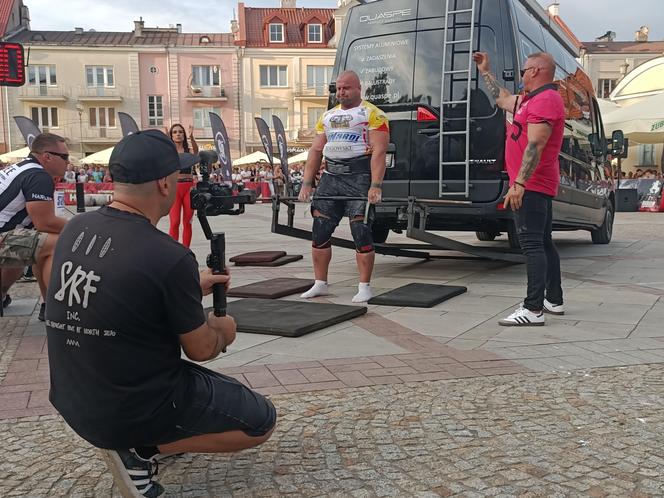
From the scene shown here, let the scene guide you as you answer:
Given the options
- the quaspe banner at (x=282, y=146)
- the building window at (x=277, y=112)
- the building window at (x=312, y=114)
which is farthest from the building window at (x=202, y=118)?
the quaspe banner at (x=282, y=146)

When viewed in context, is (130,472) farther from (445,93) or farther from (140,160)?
(445,93)

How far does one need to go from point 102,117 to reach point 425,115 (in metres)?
47.2

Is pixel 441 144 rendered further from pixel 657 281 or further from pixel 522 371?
pixel 522 371

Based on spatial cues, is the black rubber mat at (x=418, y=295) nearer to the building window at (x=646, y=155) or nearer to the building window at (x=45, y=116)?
the building window at (x=646, y=155)

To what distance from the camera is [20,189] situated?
4906 millimetres

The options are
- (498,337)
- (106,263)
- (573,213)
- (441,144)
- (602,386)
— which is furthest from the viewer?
(573,213)

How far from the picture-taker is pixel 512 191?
4809 millimetres

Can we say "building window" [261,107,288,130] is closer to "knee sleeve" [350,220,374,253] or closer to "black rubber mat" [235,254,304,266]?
"black rubber mat" [235,254,304,266]

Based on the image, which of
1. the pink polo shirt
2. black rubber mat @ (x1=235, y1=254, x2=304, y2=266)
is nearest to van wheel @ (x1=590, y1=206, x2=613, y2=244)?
black rubber mat @ (x1=235, y1=254, x2=304, y2=266)

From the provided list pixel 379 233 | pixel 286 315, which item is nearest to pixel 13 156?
pixel 379 233

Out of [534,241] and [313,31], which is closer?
[534,241]

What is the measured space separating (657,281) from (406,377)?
184 inches

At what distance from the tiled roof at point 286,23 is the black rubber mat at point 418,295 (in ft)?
152

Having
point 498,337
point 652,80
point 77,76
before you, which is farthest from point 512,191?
point 77,76
